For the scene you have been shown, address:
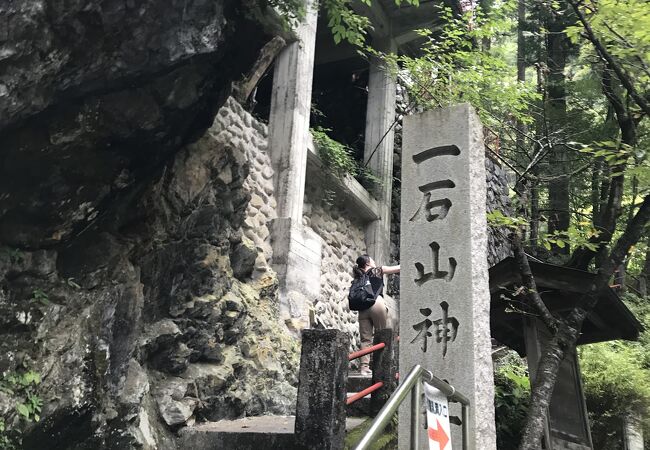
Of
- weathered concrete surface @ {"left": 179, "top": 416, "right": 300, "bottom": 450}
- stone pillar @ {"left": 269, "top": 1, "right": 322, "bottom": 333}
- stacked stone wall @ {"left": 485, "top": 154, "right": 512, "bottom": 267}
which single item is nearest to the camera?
weathered concrete surface @ {"left": 179, "top": 416, "right": 300, "bottom": 450}

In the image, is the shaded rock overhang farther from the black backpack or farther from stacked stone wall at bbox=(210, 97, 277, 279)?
the black backpack

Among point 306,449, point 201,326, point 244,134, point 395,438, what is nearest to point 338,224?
point 244,134

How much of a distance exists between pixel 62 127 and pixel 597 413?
7.70m

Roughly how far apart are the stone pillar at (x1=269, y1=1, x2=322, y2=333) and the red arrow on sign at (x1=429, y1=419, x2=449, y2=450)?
4.68 meters

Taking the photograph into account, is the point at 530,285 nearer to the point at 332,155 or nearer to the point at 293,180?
the point at 293,180

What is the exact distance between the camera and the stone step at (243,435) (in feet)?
14.2

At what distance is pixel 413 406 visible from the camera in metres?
2.80

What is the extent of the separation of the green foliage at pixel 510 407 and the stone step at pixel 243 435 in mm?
3013

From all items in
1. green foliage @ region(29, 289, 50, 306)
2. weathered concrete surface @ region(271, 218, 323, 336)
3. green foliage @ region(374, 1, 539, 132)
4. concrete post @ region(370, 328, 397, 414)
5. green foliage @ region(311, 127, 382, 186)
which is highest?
green foliage @ region(374, 1, 539, 132)

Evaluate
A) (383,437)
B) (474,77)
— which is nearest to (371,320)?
(383,437)

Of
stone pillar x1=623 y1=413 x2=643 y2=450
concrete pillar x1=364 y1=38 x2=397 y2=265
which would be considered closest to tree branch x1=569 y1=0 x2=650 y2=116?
stone pillar x1=623 y1=413 x2=643 y2=450

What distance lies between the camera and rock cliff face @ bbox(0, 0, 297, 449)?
393 centimetres

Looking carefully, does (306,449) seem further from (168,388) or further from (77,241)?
(77,241)

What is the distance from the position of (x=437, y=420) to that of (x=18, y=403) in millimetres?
2982
